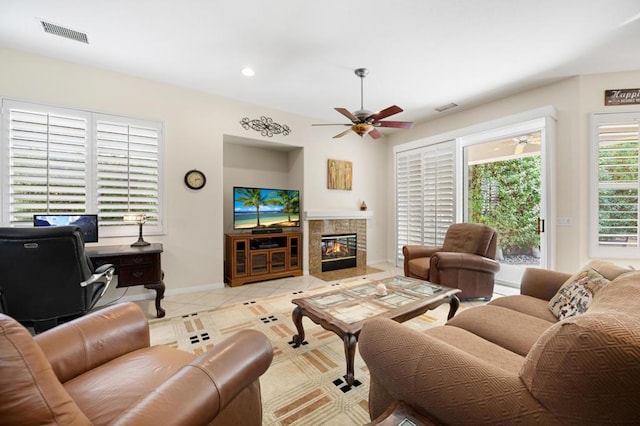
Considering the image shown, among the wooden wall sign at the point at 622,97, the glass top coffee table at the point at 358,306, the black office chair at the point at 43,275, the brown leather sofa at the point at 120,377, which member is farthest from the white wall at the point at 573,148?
the black office chair at the point at 43,275

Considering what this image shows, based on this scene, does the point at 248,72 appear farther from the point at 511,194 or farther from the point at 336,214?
the point at 511,194

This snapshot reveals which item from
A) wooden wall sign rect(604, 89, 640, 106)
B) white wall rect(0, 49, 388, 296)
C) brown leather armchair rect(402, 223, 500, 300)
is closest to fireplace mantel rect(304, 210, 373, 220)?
white wall rect(0, 49, 388, 296)

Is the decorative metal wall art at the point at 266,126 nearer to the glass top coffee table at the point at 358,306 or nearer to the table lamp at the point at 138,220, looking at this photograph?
the table lamp at the point at 138,220

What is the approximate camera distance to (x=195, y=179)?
3686 millimetres

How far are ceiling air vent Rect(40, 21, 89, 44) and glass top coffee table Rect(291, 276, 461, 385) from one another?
3.22 m

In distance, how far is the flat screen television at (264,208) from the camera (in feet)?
13.5

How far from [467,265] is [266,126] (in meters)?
3.52

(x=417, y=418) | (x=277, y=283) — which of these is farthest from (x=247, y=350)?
(x=277, y=283)

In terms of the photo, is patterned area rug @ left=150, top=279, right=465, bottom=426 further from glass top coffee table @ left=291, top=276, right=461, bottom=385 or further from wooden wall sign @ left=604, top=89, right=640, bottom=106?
wooden wall sign @ left=604, top=89, right=640, bottom=106

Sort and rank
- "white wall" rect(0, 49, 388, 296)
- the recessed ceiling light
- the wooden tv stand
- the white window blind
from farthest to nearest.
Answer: the white window blind, the wooden tv stand, the recessed ceiling light, "white wall" rect(0, 49, 388, 296)

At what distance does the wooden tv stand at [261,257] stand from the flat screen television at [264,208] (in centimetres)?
22

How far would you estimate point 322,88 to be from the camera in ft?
11.7

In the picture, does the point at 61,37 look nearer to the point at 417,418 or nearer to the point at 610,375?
the point at 417,418

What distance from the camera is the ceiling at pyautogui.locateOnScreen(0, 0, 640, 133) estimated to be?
2156 mm
